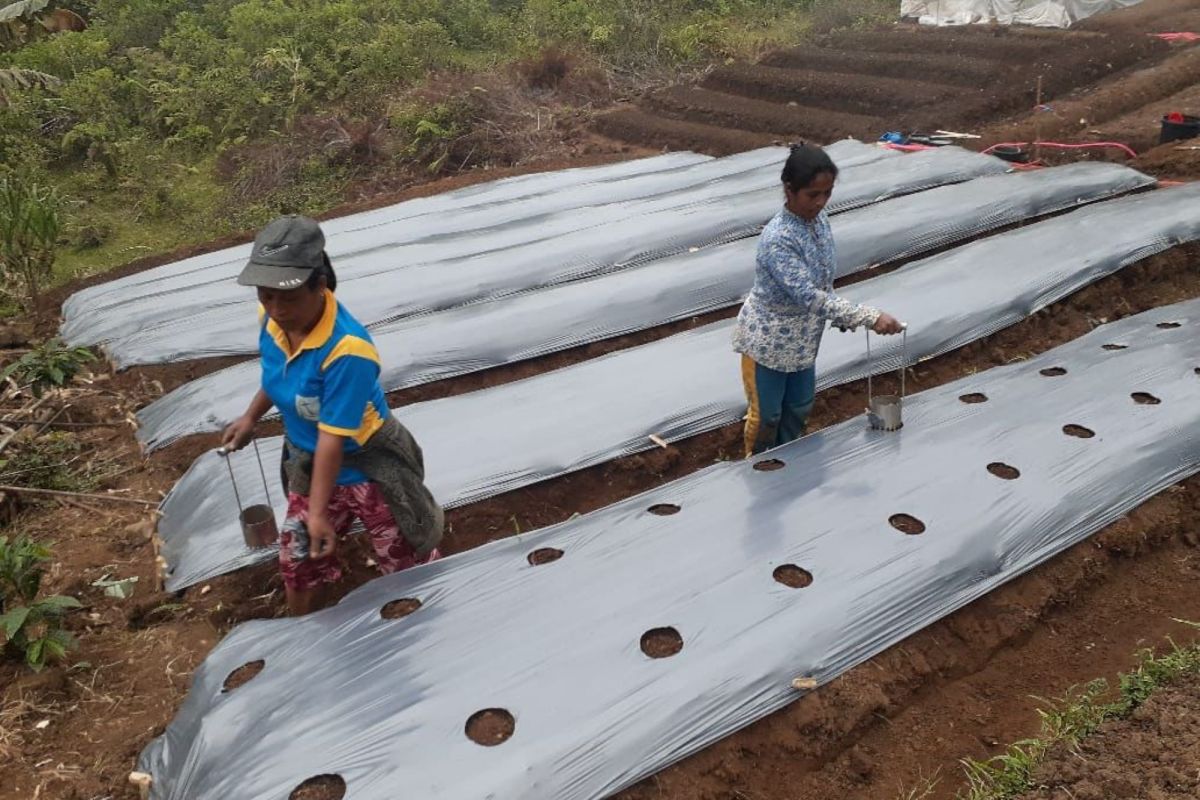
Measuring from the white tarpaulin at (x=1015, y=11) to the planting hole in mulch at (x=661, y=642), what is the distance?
14686 mm

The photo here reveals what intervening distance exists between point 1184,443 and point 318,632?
130 inches

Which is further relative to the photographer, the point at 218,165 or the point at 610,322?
the point at 218,165

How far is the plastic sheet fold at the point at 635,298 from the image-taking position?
14.3 feet

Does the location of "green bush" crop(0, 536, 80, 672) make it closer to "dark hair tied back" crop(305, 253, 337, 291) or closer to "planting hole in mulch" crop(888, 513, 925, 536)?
"dark hair tied back" crop(305, 253, 337, 291)

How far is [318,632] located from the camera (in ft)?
8.38

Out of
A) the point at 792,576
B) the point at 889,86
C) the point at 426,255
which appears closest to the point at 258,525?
the point at 792,576

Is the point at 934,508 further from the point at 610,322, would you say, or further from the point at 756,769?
the point at 610,322

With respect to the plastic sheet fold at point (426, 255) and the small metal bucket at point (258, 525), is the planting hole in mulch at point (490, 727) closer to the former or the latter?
the small metal bucket at point (258, 525)

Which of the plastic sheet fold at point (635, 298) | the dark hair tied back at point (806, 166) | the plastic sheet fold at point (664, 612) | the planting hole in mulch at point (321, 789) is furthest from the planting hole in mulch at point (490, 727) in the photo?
the plastic sheet fold at point (635, 298)

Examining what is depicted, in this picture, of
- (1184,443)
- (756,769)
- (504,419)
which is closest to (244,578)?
(504,419)

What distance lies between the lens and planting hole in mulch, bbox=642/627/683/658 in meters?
2.48

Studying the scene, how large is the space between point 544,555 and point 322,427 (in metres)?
0.99

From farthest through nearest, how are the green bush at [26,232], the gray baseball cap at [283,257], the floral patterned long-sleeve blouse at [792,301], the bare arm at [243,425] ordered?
the green bush at [26,232] < the floral patterned long-sleeve blouse at [792,301] < the bare arm at [243,425] < the gray baseball cap at [283,257]

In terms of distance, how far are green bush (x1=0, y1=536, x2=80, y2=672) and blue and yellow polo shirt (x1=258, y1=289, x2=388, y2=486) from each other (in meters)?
1.22
